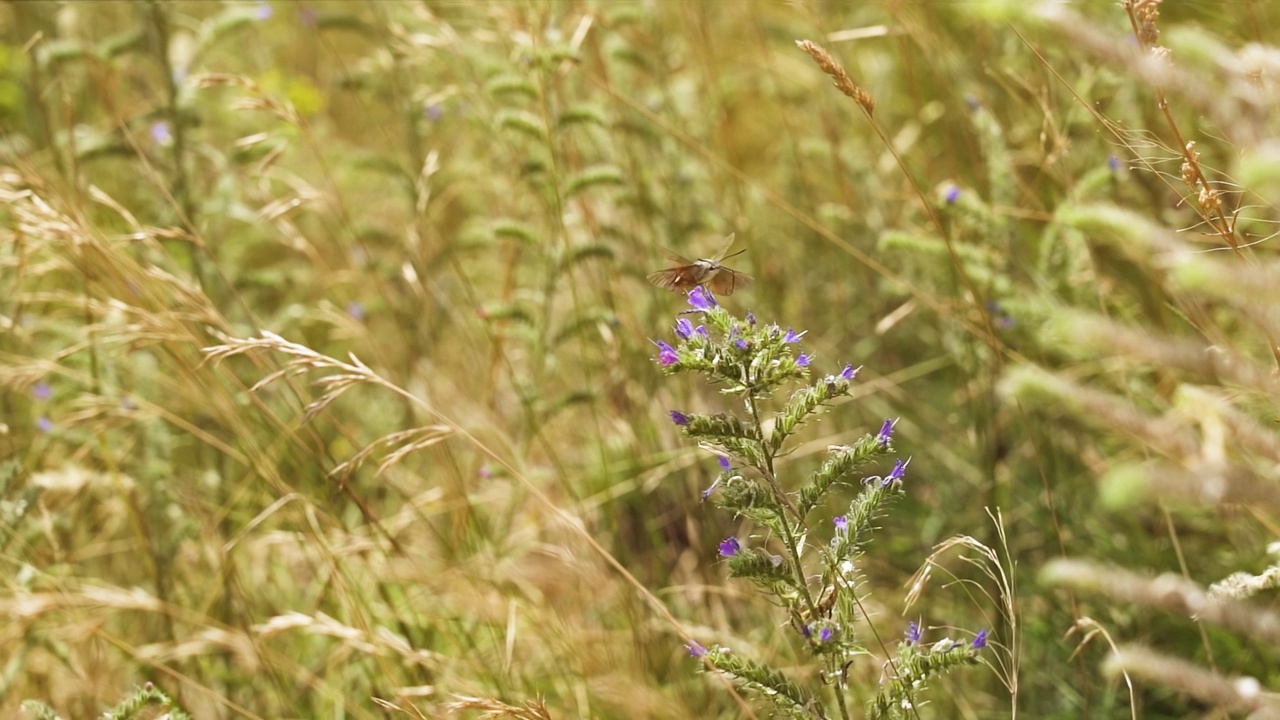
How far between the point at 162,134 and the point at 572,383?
1.45m

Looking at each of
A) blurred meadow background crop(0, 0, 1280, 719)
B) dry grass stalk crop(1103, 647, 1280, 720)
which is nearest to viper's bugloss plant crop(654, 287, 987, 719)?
blurred meadow background crop(0, 0, 1280, 719)

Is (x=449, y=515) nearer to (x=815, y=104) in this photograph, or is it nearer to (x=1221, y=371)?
(x=815, y=104)

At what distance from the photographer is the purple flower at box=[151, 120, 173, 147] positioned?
3.08m

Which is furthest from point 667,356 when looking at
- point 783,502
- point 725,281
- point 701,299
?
point 725,281

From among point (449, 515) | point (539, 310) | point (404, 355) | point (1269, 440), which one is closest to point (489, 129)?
point (539, 310)

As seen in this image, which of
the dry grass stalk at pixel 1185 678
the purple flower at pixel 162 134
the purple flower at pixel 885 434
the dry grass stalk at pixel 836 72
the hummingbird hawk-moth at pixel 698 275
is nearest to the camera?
the dry grass stalk at pixel 1185 678

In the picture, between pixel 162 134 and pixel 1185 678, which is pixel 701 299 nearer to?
pixel 1185 678

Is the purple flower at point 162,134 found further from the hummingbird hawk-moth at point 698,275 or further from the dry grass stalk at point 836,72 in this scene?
the dry grass stalk at point 836,72

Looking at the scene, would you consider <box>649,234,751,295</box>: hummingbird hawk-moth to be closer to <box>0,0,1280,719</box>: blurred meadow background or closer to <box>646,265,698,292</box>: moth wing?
<box>646,265,698,292</box>: moth wing

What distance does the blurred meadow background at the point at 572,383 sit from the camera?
2256 millimetres

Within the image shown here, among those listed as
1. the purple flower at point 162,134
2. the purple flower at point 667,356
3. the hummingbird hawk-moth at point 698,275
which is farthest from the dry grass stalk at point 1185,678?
the purple flower at point 162,134

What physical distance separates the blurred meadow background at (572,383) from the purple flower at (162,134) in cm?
3

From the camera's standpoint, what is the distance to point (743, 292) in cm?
338

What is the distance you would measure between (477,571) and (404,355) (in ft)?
3.86
